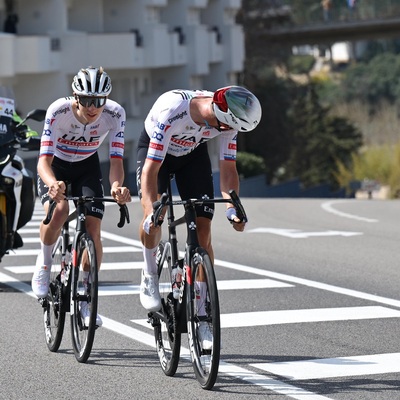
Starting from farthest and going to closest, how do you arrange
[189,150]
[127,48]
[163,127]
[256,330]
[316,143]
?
[316,143]
[127,48]
[256,330]
[189,150]
[163,127]

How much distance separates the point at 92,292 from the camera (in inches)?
335

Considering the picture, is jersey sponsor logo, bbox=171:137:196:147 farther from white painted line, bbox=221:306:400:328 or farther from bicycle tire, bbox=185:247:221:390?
white painted line, bbox=221:306:400:328

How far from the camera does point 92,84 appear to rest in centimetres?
889

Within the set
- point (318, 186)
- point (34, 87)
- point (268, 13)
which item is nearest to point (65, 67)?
point (34, 87)

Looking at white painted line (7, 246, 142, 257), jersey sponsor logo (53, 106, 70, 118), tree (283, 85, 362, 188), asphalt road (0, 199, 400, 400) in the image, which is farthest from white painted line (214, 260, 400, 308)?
tree (283, 85, 362, 188)

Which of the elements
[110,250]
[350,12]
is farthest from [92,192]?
[350,12]

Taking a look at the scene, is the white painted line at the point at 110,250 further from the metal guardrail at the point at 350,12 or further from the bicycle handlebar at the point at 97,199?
the metal guardrail at the point at 350,12

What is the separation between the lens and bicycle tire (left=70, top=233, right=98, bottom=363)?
28.1 ft

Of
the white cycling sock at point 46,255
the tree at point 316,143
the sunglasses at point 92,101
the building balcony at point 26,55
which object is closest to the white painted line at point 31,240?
the white cycling sock at point 46,255

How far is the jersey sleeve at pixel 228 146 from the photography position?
848 cm

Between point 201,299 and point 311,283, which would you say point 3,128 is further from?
point 201,299

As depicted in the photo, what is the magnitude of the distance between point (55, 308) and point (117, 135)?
1264mm

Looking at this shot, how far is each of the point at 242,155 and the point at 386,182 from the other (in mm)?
11914

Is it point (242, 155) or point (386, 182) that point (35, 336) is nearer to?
point (242, 155)
